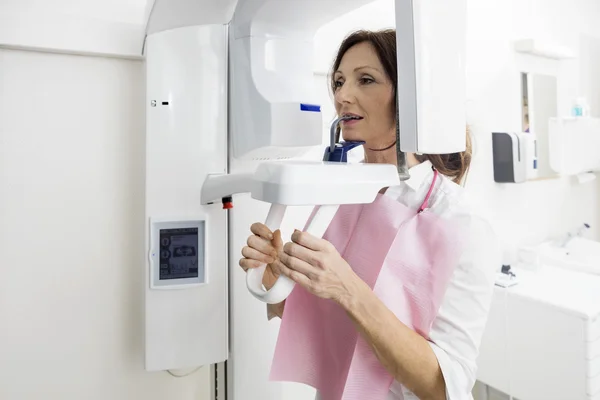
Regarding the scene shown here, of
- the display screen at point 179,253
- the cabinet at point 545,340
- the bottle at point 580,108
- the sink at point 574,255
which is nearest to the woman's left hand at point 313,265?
the display screen at point 179,253

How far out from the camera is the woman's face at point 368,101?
79 centimetres

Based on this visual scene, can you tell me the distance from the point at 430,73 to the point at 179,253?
664 millimetres

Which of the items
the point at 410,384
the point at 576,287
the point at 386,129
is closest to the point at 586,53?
the point at 576,287

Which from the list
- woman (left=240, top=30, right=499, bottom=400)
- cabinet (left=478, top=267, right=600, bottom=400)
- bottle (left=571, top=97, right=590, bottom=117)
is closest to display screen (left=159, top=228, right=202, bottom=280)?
woman (left=240, top=30, right=499, bottom=400)

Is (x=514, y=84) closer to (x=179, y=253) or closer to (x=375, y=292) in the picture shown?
(x=375, y=292)

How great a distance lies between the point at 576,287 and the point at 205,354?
158 centimetres

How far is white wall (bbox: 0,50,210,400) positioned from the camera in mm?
992

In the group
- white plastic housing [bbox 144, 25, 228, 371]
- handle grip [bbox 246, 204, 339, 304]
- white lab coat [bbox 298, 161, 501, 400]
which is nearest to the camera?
handle grip [bbox 246, 204, 339, 304]

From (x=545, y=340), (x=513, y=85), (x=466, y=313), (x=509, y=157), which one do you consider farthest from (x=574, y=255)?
(x=466, y=313)

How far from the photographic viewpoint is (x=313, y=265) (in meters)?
0.60

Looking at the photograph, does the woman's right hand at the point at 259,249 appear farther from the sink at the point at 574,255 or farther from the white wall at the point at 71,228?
the sink at the point at 574,255

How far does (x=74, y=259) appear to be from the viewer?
41.6 inches

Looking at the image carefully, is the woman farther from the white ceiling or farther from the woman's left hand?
the white ceiling

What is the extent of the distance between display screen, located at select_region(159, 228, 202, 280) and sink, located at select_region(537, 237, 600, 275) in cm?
174
